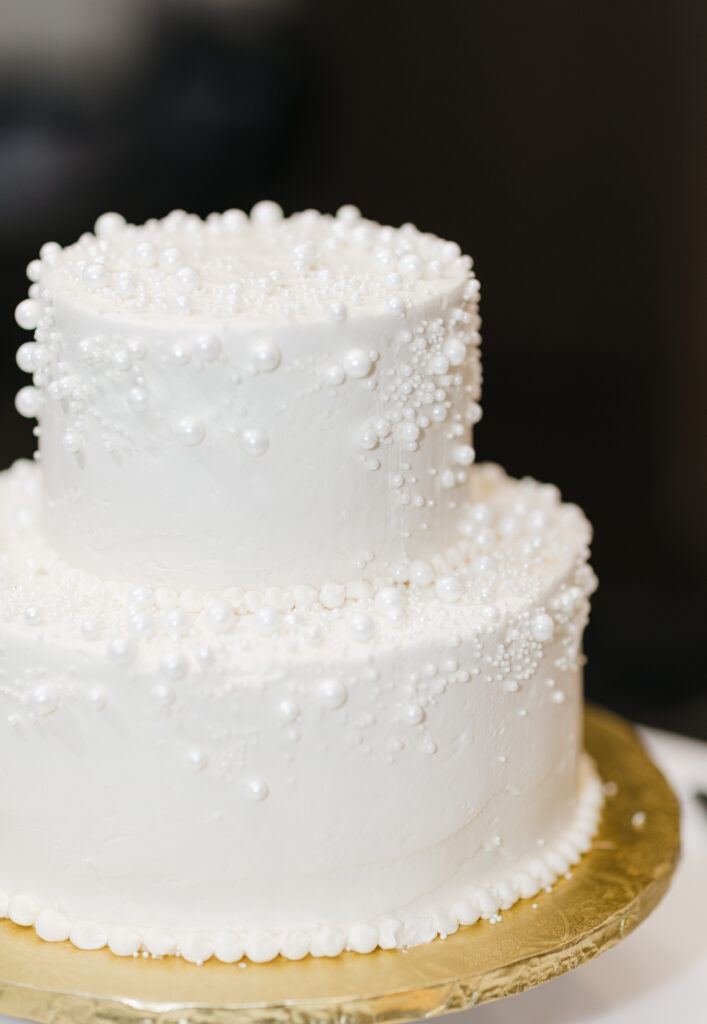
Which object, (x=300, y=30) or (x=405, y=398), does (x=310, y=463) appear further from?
(x=300, y=30)

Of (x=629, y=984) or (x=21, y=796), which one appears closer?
(x=21, y=796)

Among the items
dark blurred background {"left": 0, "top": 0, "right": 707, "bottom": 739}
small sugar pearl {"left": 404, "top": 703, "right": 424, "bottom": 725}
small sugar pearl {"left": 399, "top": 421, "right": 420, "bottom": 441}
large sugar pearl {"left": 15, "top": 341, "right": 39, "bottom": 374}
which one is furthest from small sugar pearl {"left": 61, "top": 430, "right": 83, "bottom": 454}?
dark blurred background {"left": 0, "top": 0, "right": 707, "bottom": 739}

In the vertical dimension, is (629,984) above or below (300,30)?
below

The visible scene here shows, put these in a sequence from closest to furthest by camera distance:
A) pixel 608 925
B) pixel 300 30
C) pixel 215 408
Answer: pixel 215 408 < pixel 608 925 < pixel 300 30

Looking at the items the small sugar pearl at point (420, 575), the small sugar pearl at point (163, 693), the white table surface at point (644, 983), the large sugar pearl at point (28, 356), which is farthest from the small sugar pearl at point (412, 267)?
the white table surface at point (644, 983)

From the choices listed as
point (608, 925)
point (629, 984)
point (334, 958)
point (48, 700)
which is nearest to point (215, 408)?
point (48, 700)

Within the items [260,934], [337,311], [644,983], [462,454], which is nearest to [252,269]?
[337,311]
